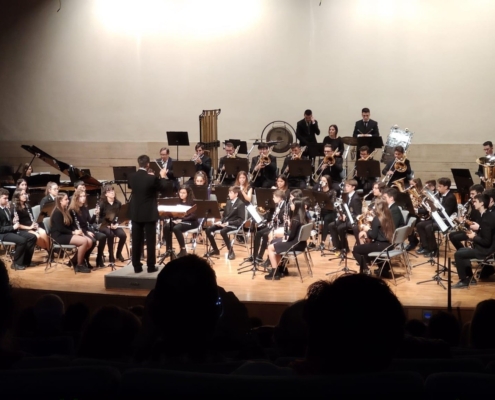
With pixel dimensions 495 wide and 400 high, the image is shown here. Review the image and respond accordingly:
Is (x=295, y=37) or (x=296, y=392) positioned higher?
(x=295, y=37)

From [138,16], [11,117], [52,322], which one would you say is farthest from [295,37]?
[52,322]

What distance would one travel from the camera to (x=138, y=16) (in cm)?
1628

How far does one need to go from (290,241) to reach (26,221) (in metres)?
4.31

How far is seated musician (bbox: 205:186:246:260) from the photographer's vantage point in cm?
1058

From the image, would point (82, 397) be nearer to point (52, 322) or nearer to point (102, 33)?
point (52, 322)

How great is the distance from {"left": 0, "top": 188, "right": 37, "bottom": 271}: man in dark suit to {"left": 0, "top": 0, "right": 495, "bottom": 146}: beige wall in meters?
6.89

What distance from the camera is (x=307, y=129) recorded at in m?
14.5

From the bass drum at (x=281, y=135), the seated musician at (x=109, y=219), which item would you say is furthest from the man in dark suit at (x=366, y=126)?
the seated musician at (x=109, y=219)

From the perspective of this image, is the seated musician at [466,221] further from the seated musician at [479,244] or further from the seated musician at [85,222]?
the seated musician at [85,222]

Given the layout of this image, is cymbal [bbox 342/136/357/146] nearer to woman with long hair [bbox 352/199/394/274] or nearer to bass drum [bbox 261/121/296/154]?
bass drum [bbox 261/121/296/154]

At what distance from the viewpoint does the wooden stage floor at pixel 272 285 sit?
8.11 meters

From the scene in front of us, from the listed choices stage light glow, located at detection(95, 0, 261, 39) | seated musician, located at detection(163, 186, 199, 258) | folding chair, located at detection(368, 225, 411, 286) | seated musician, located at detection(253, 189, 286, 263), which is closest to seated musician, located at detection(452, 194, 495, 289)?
folding chair, located at detection(368, 225, 411, 286)

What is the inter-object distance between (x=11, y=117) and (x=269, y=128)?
7182 mm

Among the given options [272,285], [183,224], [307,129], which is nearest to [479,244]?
[272,285]
